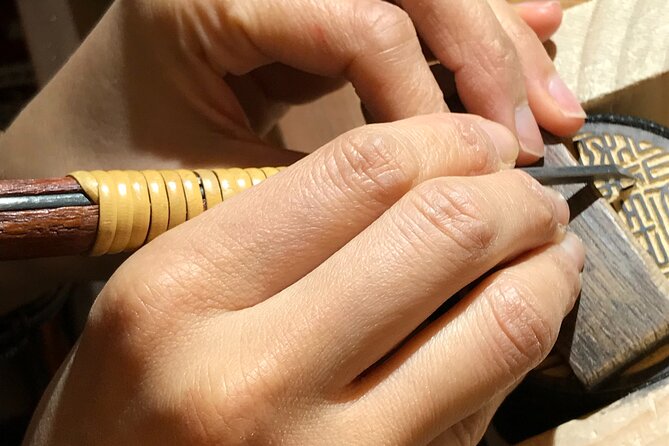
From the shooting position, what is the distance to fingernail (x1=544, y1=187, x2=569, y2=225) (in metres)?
0.61

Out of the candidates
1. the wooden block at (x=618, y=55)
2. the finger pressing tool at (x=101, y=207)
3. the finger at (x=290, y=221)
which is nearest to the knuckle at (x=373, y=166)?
the finger at (x=290, y=221)

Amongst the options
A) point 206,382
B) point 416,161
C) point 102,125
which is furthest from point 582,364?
point 102,125

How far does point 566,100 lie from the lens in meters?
0.75

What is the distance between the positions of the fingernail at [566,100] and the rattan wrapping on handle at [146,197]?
0.37m

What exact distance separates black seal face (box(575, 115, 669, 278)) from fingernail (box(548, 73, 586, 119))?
4 centimetres

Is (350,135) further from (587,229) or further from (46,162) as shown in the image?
(46,162)

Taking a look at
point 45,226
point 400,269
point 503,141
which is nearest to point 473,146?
point 503,141

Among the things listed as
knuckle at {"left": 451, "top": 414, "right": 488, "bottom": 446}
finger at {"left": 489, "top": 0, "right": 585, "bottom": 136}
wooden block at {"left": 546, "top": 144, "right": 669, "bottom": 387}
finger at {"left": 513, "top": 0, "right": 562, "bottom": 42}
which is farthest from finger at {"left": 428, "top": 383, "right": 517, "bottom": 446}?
finger at {"left": 513, "top": 0, "right": 562, "bottom": 42}

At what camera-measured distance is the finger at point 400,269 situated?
1.59 ft

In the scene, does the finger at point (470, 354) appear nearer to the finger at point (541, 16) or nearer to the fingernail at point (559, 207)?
the fingernail at point (559, 207)

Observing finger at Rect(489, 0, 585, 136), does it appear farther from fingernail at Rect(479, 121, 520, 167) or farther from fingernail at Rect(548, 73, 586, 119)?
fingernail at Rect(479, 121, 520, 167)

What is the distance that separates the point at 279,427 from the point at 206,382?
63 mm

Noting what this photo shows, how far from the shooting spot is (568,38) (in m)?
0.85

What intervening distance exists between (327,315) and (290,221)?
0.27 feet
